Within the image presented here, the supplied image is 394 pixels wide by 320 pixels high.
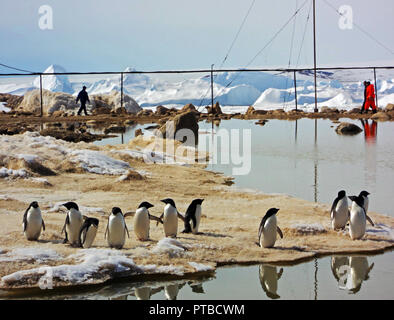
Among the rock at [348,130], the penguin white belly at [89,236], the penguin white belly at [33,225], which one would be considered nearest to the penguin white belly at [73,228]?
the penguin white belly at [89,236]

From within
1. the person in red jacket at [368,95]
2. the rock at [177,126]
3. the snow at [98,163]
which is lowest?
the snow at [98,163]

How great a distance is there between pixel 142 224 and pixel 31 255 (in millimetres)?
1433

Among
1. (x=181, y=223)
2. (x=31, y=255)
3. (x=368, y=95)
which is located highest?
(x=368, y=95)

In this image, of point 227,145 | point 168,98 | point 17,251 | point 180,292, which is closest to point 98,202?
point 17,251

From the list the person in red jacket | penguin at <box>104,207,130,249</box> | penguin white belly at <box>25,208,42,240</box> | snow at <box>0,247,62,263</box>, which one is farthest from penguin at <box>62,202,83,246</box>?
the person in red jacket

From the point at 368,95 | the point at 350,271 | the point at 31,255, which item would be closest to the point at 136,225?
the point at 31,255

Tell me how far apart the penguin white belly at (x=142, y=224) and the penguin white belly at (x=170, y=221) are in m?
0.27

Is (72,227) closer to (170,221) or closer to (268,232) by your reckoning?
(170,221)

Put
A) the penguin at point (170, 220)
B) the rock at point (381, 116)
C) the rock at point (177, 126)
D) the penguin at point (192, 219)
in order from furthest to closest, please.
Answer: the rock at point (381, 116) < the rock at point (177, 126) < the penguin at point (192, 219) < the penguin at point (170, 220)

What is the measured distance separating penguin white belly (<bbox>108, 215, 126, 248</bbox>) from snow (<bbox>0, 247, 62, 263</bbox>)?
2.20 feet

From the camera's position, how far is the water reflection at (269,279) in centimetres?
610

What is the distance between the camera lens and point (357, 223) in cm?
759

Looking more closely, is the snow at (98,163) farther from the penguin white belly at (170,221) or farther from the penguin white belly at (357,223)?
the penguin white belly at (357,223)

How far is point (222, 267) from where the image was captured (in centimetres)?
670
